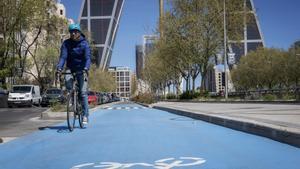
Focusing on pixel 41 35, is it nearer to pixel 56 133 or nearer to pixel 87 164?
pixel 56 133

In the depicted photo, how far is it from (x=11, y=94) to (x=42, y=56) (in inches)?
1335

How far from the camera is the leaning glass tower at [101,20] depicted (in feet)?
446

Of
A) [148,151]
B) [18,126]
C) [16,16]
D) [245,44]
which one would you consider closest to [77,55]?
[18,126]

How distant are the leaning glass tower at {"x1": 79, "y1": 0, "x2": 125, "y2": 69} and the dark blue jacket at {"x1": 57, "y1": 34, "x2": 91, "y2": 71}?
405ft

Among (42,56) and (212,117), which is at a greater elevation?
(42,56)

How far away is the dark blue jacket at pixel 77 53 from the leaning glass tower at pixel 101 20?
405 ft

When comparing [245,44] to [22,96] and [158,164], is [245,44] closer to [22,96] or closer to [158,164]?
[22,96]

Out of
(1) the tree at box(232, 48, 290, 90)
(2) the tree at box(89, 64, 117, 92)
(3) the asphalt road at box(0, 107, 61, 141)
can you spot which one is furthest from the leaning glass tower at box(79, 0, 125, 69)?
(3) the asphalt road at box(0, 107, 61, 141)

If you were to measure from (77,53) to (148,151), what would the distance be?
3934 mm

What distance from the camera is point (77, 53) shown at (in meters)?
10.1

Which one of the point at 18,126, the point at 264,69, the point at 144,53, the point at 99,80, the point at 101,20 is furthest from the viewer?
the point at 101,20

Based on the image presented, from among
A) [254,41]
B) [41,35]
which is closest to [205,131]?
[41,35]

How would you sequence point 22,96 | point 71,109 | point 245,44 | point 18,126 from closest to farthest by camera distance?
1. point 71,109
2. point 18,126
3. point 22,96
4. point 245,44

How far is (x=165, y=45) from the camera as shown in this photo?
Result: 2028 inches
